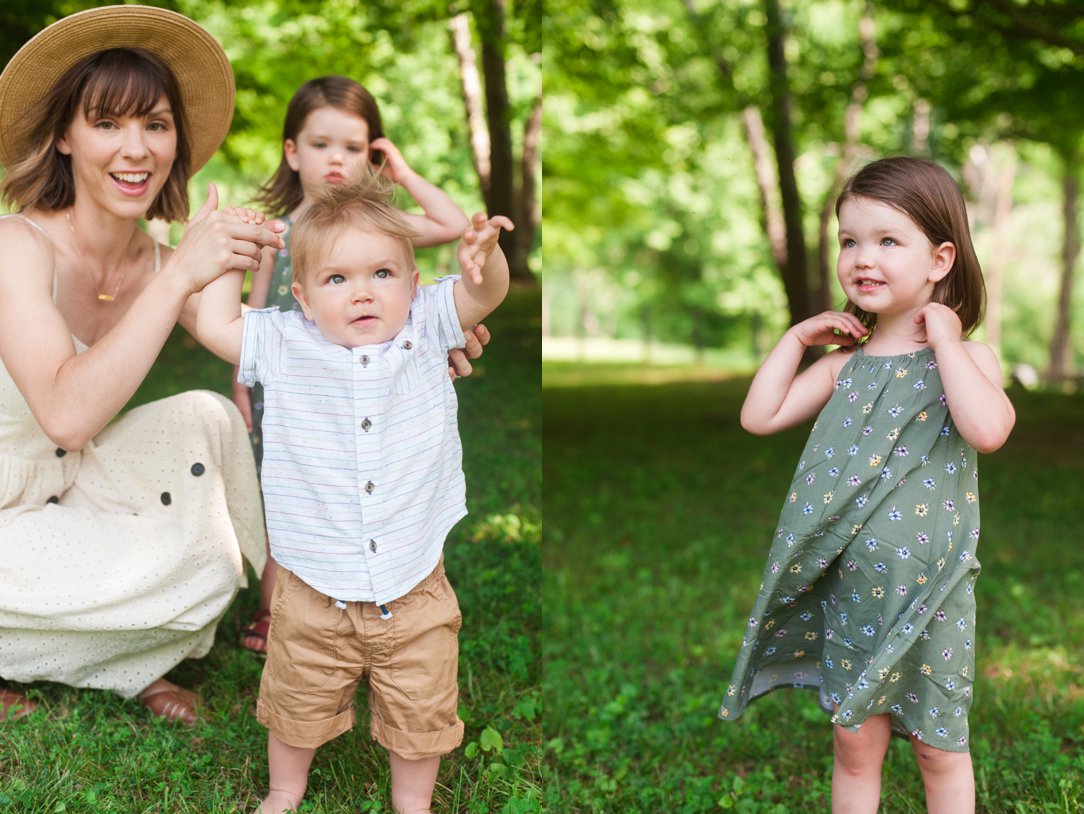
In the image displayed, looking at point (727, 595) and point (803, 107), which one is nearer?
point (727, 595)

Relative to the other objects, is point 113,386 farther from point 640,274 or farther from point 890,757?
point 640,274

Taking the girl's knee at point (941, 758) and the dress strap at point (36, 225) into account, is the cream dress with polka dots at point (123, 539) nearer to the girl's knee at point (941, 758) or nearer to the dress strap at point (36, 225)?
the dress strap at point (36, 225)

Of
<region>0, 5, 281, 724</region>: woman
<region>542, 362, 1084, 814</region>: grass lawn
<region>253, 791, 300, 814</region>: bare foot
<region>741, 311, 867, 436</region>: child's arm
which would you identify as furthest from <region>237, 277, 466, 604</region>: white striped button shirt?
<region>542, 362, 1084, 814</region>: grass lawn

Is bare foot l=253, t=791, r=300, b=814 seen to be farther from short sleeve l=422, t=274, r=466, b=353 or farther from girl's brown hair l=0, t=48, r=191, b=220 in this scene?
girl's brown hair l=0, t=48, r=191, b=220

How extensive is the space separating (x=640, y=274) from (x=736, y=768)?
25.1 metres

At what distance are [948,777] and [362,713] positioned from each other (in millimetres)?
1520

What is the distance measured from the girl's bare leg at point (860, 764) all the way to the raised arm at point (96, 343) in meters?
1.64

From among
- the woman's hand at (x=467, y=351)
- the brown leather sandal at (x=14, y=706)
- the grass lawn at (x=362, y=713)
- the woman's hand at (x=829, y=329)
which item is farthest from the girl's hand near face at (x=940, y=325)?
the brown leather sandal at (x=14, y=706)

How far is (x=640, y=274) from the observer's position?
27656mm

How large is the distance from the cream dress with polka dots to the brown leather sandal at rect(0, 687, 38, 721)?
9 centimetres

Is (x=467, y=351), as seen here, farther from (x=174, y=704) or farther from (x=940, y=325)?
(x=174, y=704)

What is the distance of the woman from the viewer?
102 inches

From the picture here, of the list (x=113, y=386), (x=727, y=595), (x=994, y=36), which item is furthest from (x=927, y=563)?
(x=994, y=36)

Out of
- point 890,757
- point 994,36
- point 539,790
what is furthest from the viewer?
point 994,36
